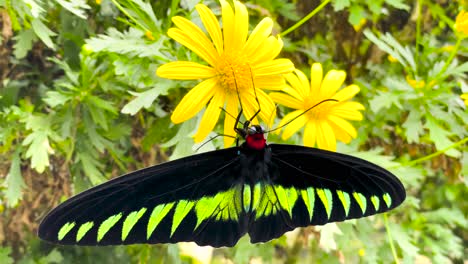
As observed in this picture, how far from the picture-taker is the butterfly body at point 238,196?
0.80 m

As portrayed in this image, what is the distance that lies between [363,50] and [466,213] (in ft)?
2.31

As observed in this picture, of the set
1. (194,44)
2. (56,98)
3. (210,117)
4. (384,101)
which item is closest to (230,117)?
(210,117)

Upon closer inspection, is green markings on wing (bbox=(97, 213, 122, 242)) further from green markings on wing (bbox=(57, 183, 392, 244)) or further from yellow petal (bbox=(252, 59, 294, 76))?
yellow petal (bbox=(252, 59, 294, 76))

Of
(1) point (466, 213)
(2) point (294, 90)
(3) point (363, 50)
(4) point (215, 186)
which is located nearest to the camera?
(4) point (215, 186)

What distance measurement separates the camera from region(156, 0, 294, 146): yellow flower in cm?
89

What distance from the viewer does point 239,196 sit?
915 millimetres

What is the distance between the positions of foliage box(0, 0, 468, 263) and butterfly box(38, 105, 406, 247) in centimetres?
17

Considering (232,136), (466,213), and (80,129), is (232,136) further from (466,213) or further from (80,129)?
(466,213)

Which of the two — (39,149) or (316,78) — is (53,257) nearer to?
(39,149)

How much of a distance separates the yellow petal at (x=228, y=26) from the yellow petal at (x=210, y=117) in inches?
3.3

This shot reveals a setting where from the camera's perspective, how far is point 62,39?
127cm

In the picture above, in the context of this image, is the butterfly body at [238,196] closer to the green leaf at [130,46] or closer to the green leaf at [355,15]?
the green leaf at [130,46]

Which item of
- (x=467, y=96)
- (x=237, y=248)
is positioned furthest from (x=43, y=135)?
(x=467, y=96)

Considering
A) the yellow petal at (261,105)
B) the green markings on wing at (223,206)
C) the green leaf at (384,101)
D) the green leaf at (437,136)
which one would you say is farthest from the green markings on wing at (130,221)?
the green leaf at (437,136)
